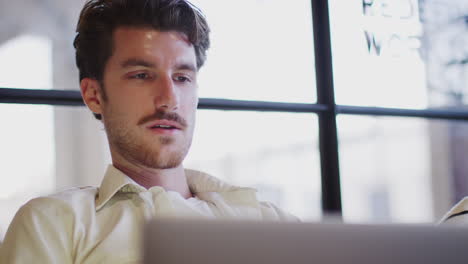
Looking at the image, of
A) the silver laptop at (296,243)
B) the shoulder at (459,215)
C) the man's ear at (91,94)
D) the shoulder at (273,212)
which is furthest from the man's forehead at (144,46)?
the silver laptop at (296,243)

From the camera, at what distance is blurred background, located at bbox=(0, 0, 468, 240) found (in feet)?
5.88

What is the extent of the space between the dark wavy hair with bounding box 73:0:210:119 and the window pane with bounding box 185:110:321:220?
1.27ft

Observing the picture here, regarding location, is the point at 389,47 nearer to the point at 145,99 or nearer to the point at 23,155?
the point at 145,99

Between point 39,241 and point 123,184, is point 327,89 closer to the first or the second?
point 123,184

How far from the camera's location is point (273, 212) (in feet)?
5.88

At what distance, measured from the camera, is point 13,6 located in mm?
1816

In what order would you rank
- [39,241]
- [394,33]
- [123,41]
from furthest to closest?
[394,33]
[123,41]
[39,241]

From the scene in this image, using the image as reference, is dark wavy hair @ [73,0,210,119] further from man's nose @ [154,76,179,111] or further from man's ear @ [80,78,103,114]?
man's nose @ [154,76,179,111]

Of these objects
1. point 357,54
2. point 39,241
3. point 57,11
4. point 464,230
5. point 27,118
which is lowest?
point 39,241

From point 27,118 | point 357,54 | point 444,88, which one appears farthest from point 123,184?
point 444,88

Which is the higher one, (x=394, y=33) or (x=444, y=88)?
(x=394, y=33)

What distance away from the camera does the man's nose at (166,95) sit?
169 cm

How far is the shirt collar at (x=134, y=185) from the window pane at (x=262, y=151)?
9 centimetres

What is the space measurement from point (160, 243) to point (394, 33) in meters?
2.00
